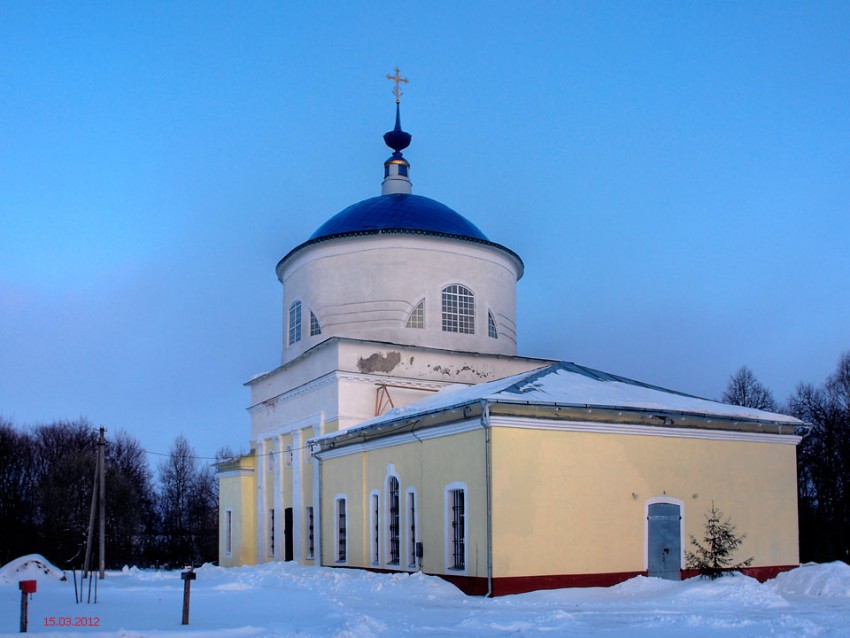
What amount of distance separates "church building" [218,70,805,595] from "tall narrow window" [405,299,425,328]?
0.14 feet

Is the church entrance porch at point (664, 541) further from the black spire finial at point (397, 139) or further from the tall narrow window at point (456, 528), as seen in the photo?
the black spire finial at point (397, 139)

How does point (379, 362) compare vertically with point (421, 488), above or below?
above

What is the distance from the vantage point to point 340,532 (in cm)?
2447

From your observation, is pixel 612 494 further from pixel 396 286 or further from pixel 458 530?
pixel 396 286

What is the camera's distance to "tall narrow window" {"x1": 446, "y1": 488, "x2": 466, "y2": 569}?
1892 centimetres

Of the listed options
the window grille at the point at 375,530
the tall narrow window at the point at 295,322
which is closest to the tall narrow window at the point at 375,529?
the window grille at the point at 375,530

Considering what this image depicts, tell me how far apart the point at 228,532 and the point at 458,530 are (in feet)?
52.5

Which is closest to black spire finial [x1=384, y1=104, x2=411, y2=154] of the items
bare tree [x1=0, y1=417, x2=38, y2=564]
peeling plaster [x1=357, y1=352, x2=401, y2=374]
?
peeling plaster [x1=357, y1=352, x2=401, y2=374]

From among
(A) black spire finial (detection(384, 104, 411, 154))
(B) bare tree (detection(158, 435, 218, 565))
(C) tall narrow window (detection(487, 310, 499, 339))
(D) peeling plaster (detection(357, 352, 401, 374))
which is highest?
(A) black spire finial (detection(384, 104, 411, 154))

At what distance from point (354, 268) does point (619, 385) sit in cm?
958

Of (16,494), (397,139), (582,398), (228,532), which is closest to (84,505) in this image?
(16,494)

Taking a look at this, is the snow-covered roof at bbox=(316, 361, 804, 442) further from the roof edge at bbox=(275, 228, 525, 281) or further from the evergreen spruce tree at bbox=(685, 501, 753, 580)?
the roof edge at bbox=(275, 228, 525, 281)

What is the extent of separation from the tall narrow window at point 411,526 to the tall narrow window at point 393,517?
74cm

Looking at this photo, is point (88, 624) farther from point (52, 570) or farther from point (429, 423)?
point (52, 570)
